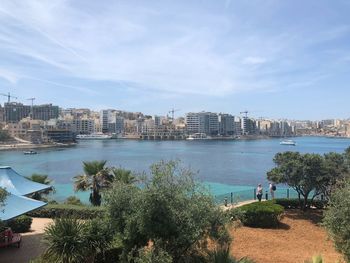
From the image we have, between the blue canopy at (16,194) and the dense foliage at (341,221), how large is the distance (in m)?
8.84

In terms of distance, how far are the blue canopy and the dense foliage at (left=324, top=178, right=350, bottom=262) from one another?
8.84 meters

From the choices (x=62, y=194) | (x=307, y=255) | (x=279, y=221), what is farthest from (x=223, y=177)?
(x=307, y=255)

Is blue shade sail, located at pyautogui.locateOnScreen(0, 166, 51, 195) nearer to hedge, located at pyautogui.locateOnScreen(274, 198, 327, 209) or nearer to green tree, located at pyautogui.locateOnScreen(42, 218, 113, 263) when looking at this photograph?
green tree, located at pyautogui.locateOnScreen(42, 218, 113, 263)

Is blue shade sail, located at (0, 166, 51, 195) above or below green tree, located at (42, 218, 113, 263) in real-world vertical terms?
above

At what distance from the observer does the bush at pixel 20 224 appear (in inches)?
620

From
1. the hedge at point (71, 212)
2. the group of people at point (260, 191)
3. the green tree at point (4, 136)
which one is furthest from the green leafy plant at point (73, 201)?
the green tree at point (4, 136)

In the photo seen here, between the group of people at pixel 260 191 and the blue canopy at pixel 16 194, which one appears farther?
the group of people at pixel 260 191

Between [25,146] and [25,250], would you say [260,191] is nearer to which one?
[25,250]

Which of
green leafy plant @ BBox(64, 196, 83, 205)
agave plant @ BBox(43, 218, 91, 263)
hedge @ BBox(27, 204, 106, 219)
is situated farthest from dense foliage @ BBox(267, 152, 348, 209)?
agave plant @ BBox(43, 218, 91, 263)

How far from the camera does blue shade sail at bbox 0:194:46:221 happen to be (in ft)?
42.2

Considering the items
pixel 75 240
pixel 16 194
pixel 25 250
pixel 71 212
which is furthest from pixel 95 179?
pixel 75 240

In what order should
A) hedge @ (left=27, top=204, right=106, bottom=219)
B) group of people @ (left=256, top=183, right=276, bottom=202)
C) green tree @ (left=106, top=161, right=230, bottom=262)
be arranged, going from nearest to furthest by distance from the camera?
green tree @ (left=106, top=161, right=230, bottom=262)
hedge @ (left=27, top=204, right=106, bottom=219)
group of people @ (left=256, top=183, right=276, bottom=202)

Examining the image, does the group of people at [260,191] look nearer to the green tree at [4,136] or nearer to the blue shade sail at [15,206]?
the blue shade sail at [15,206]

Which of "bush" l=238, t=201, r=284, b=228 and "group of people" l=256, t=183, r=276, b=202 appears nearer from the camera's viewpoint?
"bush" l=238, t=201, r=284, b=228
